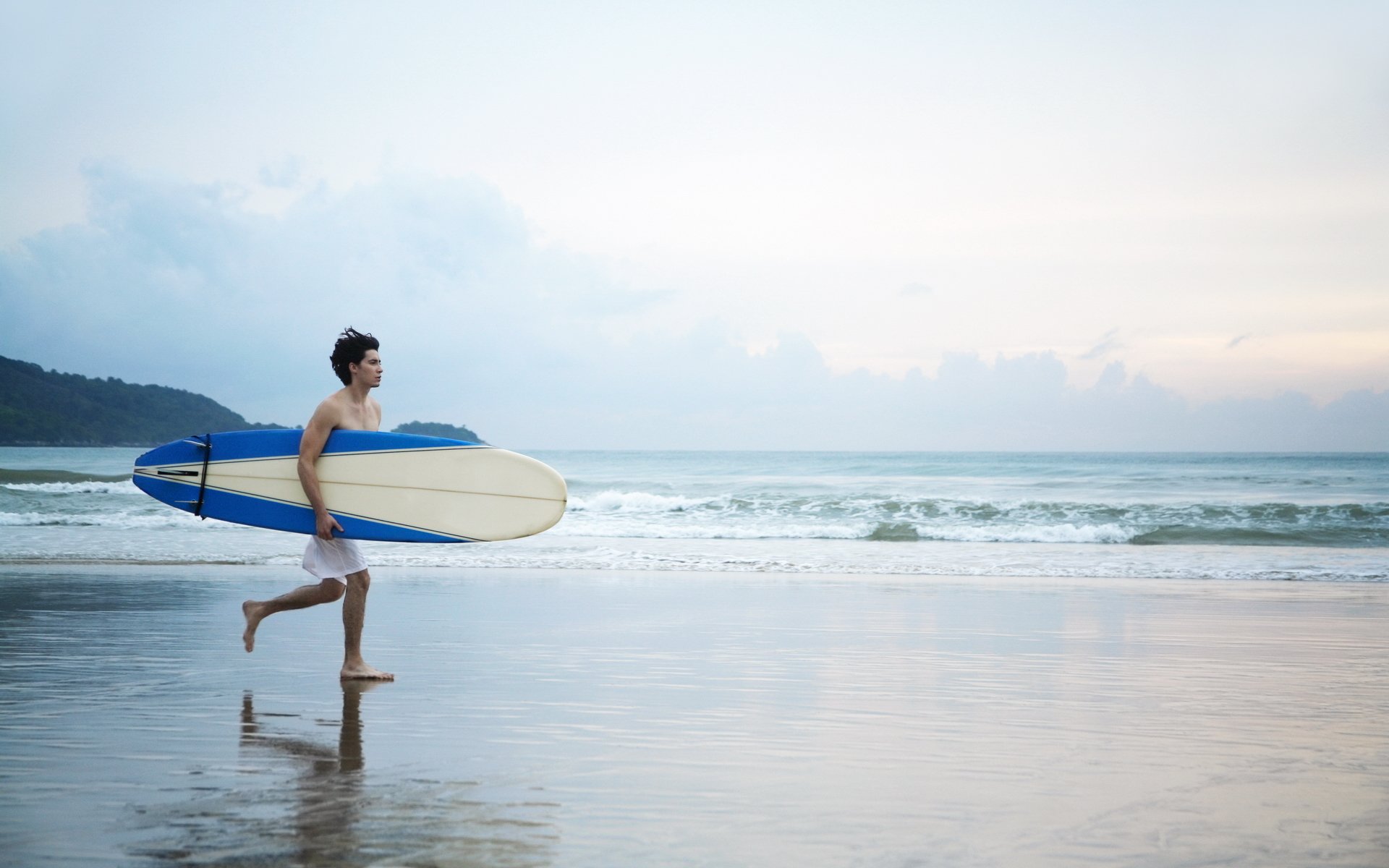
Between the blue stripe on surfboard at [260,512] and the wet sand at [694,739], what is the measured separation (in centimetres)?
64

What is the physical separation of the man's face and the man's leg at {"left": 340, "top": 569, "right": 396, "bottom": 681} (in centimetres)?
90

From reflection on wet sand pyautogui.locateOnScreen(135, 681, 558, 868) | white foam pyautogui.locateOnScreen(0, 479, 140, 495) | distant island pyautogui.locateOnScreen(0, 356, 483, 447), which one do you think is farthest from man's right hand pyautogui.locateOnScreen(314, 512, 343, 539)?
distant island pyautogui.locateOnScreen(0, 356, 483, 447)

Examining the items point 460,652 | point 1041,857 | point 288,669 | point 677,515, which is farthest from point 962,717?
point 677,515

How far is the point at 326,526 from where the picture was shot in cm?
474

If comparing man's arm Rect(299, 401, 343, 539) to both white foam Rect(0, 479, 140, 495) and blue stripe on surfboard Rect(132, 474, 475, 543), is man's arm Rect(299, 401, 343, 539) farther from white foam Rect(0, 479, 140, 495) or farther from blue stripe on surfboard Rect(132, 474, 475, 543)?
white foam Rect(0, 479, 140, 495)

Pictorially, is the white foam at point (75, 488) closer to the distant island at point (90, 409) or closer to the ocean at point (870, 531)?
the ocean at point (870, 531)

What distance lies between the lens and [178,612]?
23.2 ft

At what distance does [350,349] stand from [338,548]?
0.92 meters

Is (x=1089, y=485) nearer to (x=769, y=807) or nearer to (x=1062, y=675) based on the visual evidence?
(x=1062, y=675)

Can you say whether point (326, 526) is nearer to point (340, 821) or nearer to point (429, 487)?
point (429, 487)

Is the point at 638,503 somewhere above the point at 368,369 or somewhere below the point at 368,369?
below

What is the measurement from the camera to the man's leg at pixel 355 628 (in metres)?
4.77

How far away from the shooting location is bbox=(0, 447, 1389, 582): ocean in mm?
11242

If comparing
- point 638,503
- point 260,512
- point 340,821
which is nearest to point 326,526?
point 260,512
